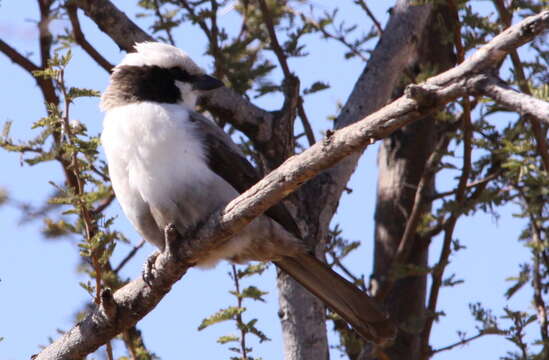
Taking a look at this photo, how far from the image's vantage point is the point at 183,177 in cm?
495

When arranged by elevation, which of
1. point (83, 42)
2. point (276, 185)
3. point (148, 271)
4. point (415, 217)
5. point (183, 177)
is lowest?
point (276, 185)

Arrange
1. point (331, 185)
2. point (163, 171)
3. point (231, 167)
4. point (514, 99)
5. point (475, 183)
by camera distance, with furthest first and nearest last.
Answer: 1. point (475, 183)
2. point (331, 185)
3. point (231, 167)
4. point (163, 171)
5. point (514, 99)

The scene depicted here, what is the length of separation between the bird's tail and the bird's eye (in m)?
1.38

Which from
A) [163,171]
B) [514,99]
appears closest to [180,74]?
[163,171]

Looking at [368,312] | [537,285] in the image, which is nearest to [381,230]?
[537,285]

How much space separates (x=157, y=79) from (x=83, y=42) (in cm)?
146

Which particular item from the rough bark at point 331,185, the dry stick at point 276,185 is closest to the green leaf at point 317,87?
the rough bark at point 331,185

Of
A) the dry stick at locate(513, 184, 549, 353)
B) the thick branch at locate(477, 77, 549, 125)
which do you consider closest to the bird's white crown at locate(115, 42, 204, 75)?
the dry stick at locate(513, 184, 549, 353)

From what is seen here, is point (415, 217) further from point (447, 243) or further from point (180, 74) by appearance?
point (180, 74)

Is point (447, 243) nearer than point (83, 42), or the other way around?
point (447, 243)

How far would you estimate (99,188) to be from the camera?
548cm

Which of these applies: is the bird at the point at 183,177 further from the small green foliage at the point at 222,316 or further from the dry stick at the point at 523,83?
the dry stick at the point at 523,83

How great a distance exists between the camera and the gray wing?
205 inches

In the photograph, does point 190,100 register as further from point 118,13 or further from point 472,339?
point 472,339
